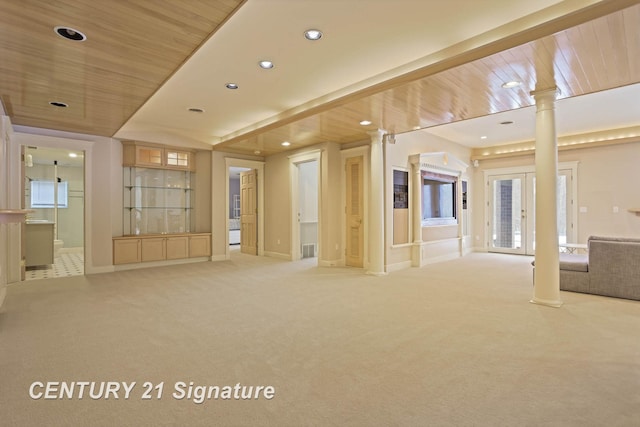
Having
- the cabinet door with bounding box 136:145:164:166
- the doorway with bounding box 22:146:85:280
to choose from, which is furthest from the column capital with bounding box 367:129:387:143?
the doorway with bounding box 22:146:85:280

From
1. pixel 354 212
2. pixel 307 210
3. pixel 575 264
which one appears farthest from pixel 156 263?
pixel 575 264

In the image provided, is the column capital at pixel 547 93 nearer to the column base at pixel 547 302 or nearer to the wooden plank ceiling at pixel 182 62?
the wooden plank ceiling at pixel 182 62

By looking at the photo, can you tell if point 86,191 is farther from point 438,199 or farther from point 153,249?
point 438,199

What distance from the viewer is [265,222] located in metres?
8.28

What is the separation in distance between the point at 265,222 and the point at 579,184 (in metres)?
7.36

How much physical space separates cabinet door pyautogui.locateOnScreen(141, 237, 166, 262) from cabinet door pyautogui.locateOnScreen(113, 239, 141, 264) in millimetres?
109

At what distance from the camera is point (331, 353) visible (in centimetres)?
259

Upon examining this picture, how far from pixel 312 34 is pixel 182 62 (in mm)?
1256

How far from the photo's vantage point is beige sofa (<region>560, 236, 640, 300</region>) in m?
4.09

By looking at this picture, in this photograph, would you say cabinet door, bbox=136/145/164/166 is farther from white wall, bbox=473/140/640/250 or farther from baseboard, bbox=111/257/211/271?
white wall, bbox=473/140/640/250

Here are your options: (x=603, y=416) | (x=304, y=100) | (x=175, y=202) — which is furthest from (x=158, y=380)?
(x=175, y=202)

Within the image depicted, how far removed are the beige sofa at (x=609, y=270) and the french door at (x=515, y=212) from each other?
3749mm

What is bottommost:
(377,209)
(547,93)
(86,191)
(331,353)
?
(331,353)

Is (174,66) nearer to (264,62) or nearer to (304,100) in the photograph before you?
(264,62)
